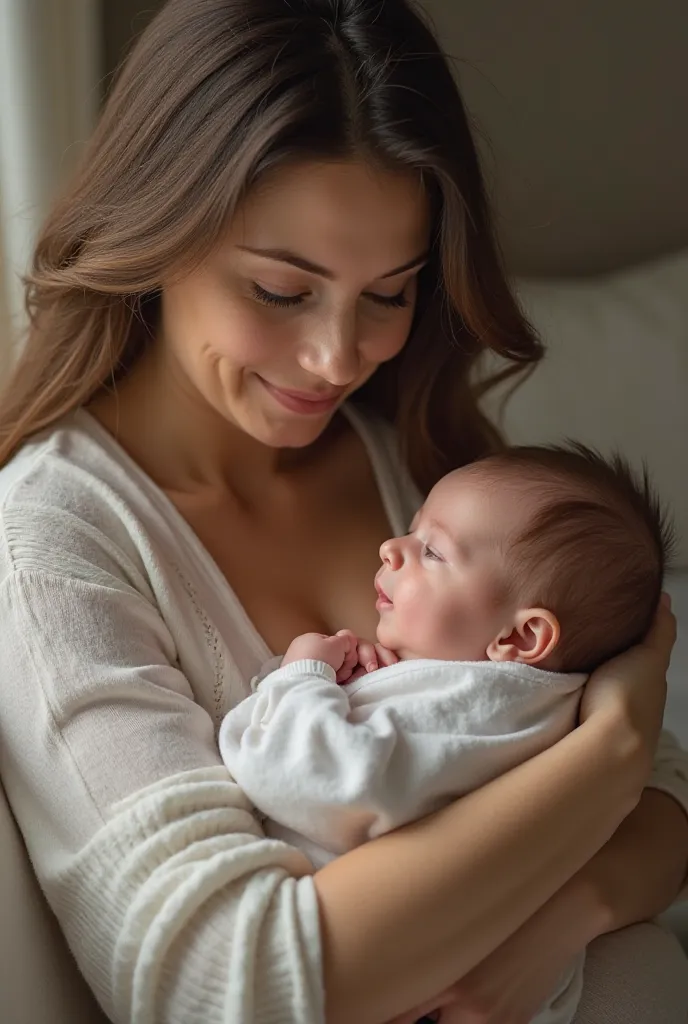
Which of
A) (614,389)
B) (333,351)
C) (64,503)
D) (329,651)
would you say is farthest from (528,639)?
(614,389)

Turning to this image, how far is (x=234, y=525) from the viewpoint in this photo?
1351mm

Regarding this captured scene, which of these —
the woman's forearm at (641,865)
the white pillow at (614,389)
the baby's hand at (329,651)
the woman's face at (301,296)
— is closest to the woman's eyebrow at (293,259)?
the woman's face at (301,296)

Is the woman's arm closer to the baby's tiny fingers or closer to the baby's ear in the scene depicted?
the baby's ear

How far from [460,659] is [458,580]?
83mm

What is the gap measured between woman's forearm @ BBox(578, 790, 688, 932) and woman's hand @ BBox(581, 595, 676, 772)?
128 millimetres

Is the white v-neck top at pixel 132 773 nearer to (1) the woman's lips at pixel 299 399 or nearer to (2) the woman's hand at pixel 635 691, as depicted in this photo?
(1) the woman's lips at pixel 299 399

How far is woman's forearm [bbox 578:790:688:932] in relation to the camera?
1120 mm

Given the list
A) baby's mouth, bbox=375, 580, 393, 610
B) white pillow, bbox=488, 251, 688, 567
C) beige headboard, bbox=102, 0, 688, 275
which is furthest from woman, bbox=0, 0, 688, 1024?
beige headboard, bbox=102, 0, 688, 275

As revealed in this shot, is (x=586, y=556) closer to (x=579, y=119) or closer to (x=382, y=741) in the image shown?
(x=382, y=741)

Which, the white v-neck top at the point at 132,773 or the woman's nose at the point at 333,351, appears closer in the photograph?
the white v-neck top at the point at 132,773

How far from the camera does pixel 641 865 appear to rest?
3.85 ft

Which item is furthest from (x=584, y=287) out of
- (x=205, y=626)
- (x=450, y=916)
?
(x=450, y=916)

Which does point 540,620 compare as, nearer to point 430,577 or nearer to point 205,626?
point 430,577

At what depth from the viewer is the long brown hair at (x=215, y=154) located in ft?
A: 3.55
